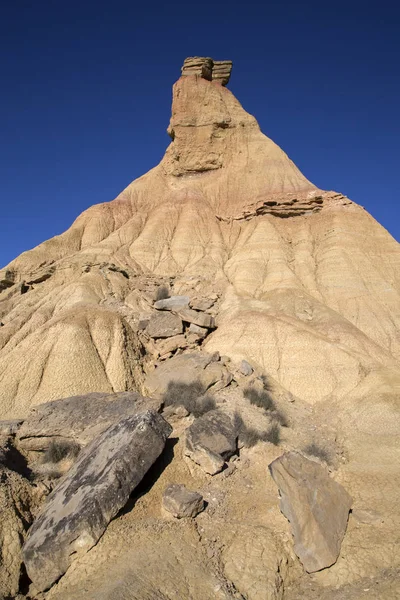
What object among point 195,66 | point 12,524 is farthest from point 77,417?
point 195,66

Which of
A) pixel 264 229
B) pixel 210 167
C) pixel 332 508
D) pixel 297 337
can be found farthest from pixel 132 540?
pixel 210 167

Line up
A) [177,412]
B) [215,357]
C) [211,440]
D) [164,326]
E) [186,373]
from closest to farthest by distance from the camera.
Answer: [211,440]
[177,412]
[186,373]
[215,357]
[164,326]

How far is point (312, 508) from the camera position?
6.97 meters

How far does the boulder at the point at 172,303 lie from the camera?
18391 millimetres

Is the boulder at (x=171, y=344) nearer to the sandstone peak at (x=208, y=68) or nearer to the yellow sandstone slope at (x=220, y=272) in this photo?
the yellow sandstone slope at (x=220, y=272)

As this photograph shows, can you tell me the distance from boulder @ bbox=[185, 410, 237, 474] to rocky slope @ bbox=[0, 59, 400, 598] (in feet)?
1.78

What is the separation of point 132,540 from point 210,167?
30.9 metres

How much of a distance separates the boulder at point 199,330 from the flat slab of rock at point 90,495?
324 inches

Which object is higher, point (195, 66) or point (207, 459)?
point (195, 66)

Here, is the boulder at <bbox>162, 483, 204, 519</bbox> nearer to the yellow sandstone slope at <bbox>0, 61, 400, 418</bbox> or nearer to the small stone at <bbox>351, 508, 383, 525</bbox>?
the small stone at <bbox>351, 508, 383, 525</bbox>

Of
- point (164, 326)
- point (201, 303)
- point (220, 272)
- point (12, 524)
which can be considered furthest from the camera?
point (220, 272)

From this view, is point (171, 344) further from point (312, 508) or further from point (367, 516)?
point (367, 516)

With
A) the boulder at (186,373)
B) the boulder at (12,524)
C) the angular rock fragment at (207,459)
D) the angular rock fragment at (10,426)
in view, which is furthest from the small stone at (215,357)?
the boulder at (12,524)

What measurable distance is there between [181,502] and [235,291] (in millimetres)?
14408
